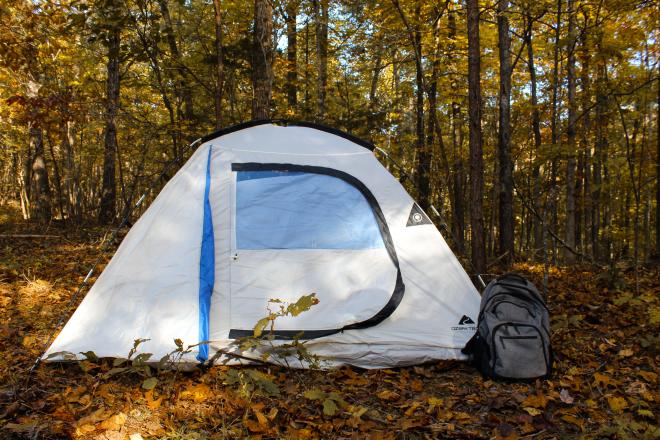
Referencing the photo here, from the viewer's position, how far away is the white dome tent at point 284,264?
347cm

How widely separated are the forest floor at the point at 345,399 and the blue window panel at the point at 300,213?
1113 mm

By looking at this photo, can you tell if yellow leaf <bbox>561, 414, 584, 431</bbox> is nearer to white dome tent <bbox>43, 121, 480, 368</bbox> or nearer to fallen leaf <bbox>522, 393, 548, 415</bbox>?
fallen leaf <bbox>522, 393, 548, 415</bbox>

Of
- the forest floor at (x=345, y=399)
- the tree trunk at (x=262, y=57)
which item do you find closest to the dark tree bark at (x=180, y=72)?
the tree trunk at (x=262, y=57)

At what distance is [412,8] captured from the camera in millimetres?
8625

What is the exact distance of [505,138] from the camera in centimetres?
642

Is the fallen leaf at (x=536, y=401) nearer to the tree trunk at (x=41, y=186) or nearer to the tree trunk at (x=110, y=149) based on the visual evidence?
the tree trunk at (x=110, y=149)

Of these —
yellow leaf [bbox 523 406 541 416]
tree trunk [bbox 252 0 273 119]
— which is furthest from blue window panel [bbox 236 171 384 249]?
tree trunk [bbox 252 0 273 119]

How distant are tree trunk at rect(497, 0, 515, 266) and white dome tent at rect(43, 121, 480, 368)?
2911 millimetres

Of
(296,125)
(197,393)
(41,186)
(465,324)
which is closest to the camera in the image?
(197,393)

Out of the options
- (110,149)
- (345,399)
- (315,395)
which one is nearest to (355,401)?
(345,399)

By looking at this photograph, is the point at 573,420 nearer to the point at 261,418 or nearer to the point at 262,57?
the point at 261,418

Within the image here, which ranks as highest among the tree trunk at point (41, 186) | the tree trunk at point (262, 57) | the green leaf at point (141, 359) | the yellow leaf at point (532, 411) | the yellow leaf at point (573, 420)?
the tree trunk at point (262, 57)

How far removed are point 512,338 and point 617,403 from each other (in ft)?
2.40

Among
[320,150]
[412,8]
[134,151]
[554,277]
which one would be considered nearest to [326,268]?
[320,150]
